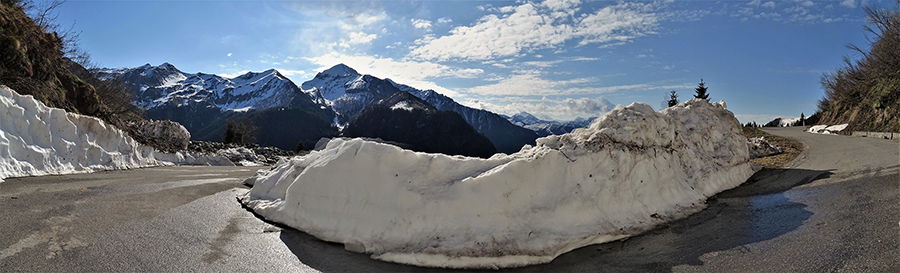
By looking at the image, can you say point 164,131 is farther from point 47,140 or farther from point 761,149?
point 761,149

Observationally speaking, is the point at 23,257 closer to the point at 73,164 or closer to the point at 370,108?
the point at 73,164

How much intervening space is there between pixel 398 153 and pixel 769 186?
9.82 meters

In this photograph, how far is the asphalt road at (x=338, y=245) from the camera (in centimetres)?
480

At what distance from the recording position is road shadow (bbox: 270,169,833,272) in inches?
205

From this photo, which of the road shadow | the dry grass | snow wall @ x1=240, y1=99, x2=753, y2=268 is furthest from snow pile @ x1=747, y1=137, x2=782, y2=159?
snow wall @ x1=240, y1=99, x2=753, y2=268

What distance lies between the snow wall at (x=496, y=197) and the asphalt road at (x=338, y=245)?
307 millimetres

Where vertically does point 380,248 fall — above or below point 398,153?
below

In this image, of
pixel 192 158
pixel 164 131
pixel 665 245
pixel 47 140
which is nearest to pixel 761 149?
pixel 665 245

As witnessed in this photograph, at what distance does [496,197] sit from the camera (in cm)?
616

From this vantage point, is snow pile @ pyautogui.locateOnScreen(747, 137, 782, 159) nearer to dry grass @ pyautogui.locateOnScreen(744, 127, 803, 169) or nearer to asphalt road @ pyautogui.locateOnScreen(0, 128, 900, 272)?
dry grass @ pyautogui.locateOnScreen(744, 127, 803, 169)

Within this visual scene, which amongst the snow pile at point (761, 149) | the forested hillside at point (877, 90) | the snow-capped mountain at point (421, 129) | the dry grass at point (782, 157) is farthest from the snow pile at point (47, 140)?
the snow-capped mountain at point (421, 129)

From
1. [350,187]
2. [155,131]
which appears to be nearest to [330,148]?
[350,187]

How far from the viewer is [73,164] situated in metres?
11.4

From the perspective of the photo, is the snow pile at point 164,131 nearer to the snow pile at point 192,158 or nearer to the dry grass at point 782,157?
the snow pile at point 192,158
